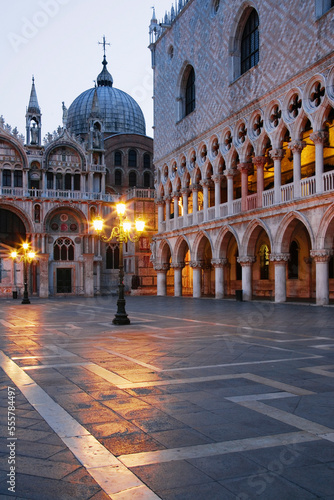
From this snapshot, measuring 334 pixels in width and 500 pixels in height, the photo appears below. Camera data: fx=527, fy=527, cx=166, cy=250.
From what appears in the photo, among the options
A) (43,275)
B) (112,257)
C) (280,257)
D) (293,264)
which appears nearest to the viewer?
(280,257)

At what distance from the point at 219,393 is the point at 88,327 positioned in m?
8.76

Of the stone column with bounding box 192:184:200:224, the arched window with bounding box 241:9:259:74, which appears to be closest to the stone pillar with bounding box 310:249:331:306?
the arched window with bounding box 241:9:259:74

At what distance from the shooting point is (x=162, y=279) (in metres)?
38.7

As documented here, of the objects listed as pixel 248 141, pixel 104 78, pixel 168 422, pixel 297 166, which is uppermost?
pixel 104 78

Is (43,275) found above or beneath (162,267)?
beneath

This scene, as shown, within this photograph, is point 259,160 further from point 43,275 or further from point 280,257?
point 43,275

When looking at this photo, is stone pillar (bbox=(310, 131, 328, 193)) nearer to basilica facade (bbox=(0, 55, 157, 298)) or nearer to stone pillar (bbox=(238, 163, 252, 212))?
stone pillar (bbox=(238, 163, 252, 212))

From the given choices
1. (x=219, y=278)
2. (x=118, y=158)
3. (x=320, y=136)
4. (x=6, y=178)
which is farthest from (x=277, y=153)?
(x=118, y=158)

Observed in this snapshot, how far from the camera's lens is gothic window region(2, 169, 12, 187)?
41.8m

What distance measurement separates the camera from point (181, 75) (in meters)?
35.3

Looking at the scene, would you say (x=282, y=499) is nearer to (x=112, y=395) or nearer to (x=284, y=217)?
(x=112, y=395)

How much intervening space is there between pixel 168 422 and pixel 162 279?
110ft

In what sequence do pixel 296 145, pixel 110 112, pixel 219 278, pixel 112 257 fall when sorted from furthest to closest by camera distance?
pixel 110 112 → pixel 112 257 → pixel 219 278 → pixel 296 145

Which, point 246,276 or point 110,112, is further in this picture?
point 110,112
